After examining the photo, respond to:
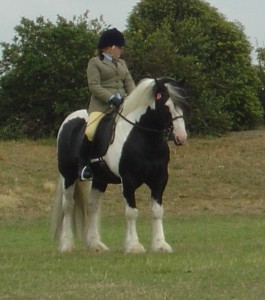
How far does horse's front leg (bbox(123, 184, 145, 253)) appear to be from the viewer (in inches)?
422

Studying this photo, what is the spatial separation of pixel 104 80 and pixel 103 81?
24 mm

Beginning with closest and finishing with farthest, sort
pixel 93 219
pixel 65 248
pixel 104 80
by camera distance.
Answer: pixel 104 80 < pixel 65 248 < pixel 93 219

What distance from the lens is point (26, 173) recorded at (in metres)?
A: 26.6

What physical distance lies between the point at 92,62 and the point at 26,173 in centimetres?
1558

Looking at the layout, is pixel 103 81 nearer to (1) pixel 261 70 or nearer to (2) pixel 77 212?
(2) pixel 77 212

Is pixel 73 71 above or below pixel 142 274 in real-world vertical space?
above

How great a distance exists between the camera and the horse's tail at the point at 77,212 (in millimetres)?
12328

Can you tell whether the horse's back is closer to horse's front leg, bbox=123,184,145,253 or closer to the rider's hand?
the rider's hand

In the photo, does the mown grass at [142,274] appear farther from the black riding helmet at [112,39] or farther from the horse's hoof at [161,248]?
the black riding helmet at [112,39]

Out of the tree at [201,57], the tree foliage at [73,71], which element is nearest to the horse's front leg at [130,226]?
the tree foliage at [73,71]

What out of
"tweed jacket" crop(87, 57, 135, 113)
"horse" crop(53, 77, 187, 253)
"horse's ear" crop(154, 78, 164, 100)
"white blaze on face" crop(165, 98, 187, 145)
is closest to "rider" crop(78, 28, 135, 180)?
"tweed jacket" crop(87, 57, 135, 113)

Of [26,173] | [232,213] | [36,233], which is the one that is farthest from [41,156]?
[36,233]

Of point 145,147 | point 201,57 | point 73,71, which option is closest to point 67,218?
point 145,147

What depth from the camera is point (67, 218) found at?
40.2 ft
